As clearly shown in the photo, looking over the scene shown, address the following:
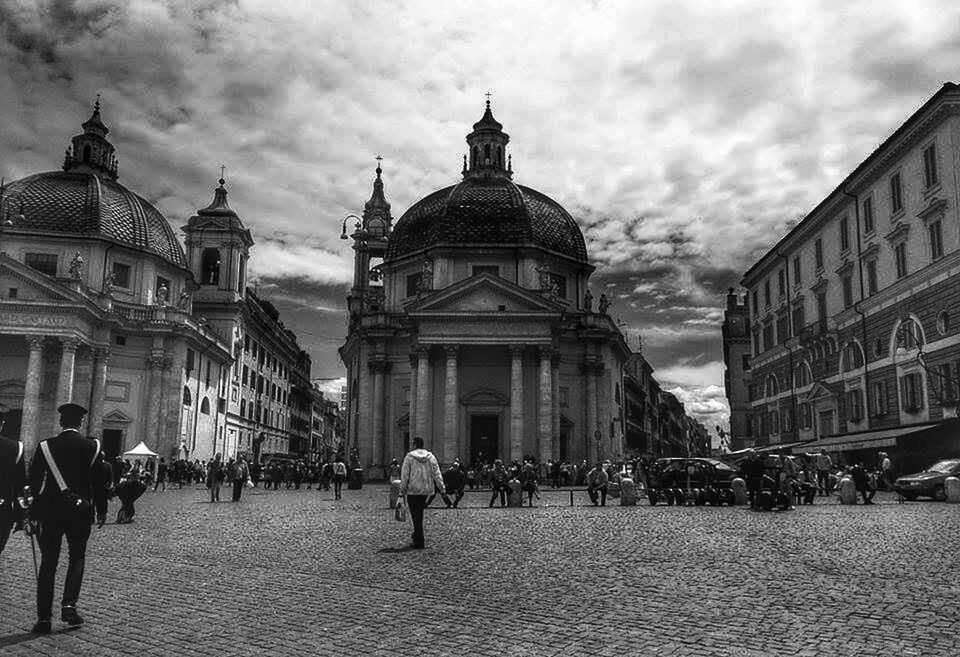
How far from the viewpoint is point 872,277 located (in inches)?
1647

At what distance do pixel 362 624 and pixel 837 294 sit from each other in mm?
45347

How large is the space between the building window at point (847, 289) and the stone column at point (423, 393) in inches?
976

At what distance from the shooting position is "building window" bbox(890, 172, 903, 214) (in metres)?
38.7

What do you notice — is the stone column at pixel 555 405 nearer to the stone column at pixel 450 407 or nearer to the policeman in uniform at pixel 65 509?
the stone column at pixel 450 407

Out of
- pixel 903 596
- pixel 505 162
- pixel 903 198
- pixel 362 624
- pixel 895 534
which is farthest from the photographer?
pixel 505 162

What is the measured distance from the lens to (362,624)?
7152 millimetres

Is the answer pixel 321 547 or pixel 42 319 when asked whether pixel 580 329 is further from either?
pixel 321 547

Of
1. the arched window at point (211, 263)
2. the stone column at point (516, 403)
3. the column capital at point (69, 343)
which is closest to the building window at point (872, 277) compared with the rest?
the stone column at point (516, 403)

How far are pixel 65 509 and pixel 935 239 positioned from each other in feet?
123

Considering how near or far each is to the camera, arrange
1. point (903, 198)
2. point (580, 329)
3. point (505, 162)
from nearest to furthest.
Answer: point (903, 198) < point (580, 329) < point (505, 162)

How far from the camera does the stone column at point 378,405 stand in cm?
5250

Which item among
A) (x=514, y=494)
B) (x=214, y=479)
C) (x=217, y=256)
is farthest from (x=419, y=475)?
(x=217, y=256)

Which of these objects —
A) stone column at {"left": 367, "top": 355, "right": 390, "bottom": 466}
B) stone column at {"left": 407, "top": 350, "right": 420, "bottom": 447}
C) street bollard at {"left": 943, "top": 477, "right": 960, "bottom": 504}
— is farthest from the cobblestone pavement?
stone column at {"left": 367, "top": 355, "right": 390, "bottom": 466}

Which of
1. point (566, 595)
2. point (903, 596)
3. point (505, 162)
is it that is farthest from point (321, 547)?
point (505, 162)
